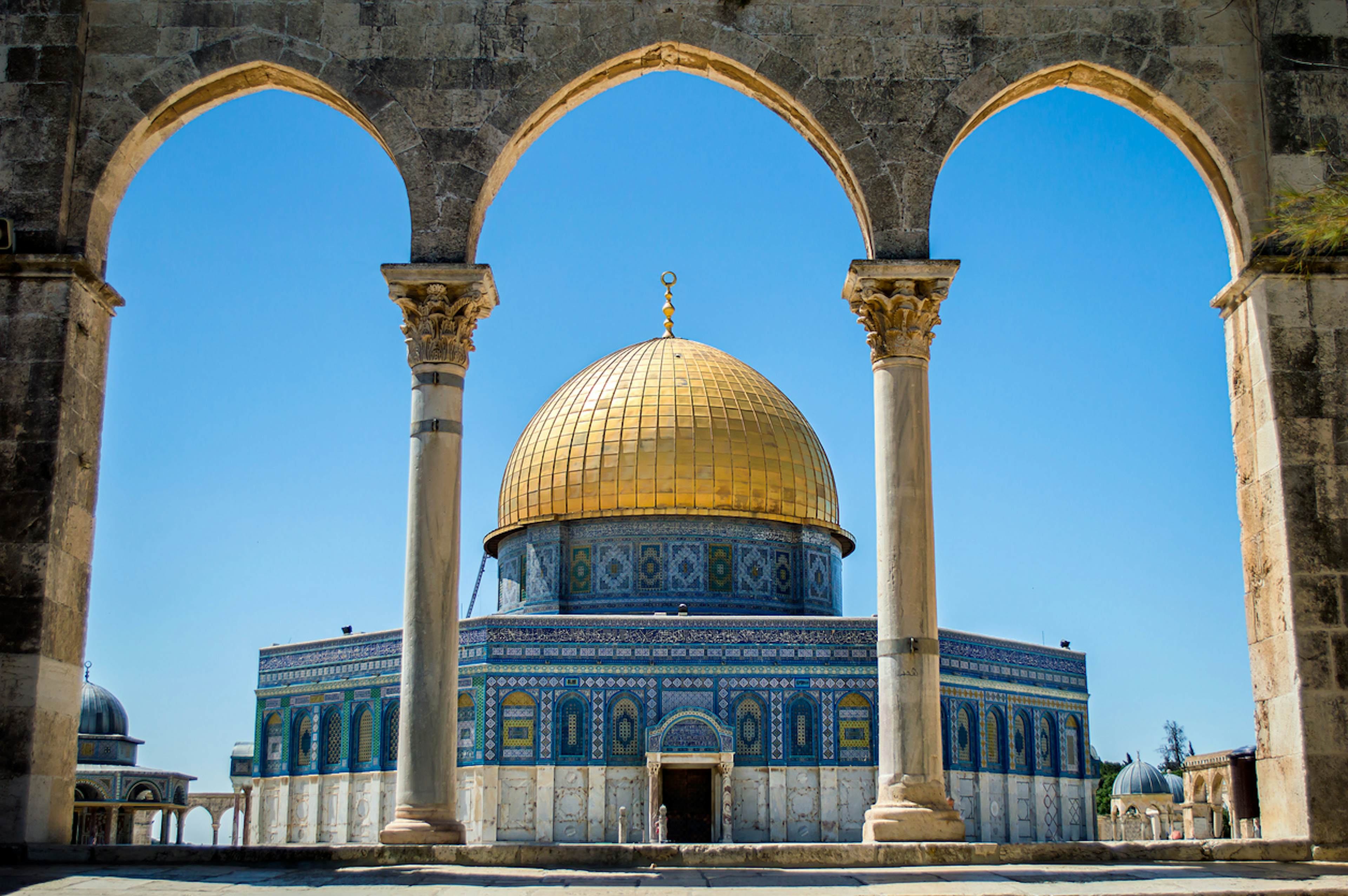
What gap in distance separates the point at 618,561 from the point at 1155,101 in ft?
53.8

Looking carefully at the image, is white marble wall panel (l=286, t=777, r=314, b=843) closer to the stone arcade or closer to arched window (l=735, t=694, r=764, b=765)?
the stone arcade

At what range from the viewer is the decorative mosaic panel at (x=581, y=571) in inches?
993

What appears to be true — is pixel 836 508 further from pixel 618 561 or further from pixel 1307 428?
pixel 1307 428

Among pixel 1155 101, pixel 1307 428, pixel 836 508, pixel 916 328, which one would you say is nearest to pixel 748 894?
pixel 916 328

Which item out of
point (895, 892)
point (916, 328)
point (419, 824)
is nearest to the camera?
point (895, 892)

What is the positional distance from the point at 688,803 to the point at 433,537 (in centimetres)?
1388

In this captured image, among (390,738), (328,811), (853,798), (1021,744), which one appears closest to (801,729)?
(853,798)

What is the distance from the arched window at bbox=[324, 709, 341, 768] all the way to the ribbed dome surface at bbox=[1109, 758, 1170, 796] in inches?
942

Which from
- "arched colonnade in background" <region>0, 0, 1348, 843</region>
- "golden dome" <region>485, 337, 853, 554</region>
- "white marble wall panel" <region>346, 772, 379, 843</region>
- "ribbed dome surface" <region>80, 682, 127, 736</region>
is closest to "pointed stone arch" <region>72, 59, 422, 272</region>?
"arched colonnade in background" <region>0, 0, 1348, 843</region>

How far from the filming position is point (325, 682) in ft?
79.3

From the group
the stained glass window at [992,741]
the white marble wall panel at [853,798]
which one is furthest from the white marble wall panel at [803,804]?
the stained glass window at [992,741]

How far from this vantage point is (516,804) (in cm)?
2186

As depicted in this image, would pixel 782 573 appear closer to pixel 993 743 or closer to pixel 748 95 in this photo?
pixel 993 743

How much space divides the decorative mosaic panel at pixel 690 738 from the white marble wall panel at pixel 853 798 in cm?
204
